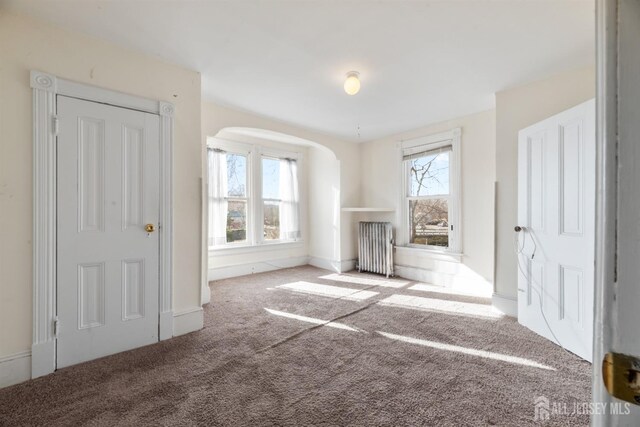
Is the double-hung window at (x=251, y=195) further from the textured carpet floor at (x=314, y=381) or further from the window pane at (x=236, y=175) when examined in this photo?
the textured carpet floor at (x=314, y=381)

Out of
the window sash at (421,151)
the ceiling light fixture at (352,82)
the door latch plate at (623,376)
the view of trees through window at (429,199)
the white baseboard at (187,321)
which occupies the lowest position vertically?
the white baseboard at (187,321)

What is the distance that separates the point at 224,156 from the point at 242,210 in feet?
3.33

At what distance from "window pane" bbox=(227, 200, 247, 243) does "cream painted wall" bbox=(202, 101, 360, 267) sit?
58cm

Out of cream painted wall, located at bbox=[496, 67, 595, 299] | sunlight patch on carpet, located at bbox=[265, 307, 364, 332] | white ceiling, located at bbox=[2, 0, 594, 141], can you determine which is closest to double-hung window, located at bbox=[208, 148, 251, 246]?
white ceiling, located at bbox=[2, 0, 594, 141]

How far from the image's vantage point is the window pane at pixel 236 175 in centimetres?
497

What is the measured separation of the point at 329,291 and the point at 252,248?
73.1 inches

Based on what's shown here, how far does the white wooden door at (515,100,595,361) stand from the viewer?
7.23ft

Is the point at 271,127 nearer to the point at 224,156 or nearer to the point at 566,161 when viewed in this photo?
the point at 224,156

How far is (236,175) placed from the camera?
5066mm

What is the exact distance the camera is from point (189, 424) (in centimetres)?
157

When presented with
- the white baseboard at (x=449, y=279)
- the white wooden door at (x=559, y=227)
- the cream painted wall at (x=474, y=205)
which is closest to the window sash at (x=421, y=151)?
the cream painted wall at (x=474, y=205)

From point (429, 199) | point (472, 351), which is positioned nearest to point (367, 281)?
point (429, 199)

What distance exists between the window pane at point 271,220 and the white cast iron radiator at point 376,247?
167 cm

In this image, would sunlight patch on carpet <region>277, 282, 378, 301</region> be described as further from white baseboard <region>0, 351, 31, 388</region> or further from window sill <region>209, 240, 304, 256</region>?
white baseboard <region>0, 351, 31, 388</region>
